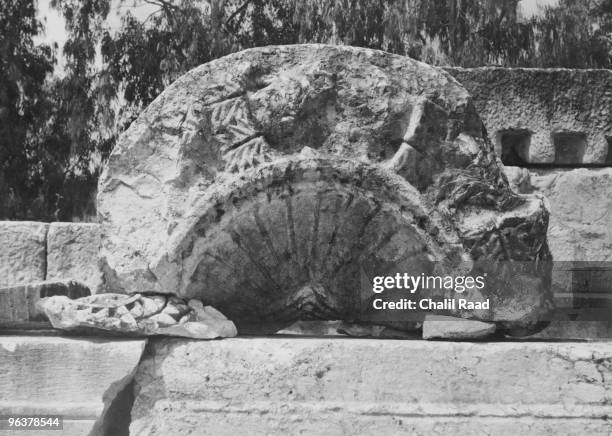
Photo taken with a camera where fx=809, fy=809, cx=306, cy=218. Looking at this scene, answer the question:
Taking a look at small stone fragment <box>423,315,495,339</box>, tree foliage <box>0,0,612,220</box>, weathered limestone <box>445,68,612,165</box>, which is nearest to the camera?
small stone fragment <box>423,315,495,339</box>

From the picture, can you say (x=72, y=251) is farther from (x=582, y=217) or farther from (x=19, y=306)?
(x=582, y=217)

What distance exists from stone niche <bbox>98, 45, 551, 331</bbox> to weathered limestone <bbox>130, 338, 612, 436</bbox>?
0.27 meters

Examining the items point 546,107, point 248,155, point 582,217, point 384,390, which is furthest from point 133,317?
point 546,107

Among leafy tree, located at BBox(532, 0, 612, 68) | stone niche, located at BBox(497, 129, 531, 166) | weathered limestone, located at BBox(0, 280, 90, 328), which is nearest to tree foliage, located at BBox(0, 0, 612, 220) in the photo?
leafy tree, located at BBox(532, 0, 612, 68)

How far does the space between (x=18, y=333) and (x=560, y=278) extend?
221 cm

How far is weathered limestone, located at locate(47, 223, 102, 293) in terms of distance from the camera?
11.2 feet

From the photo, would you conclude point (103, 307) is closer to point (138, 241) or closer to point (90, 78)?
point (138, 241)

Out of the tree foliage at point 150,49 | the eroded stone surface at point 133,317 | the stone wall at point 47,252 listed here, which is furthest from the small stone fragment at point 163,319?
the tree foliage at point 150,49

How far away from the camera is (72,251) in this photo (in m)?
3.43

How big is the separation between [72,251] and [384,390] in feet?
5.23

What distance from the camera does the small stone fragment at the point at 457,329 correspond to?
2.68 metres

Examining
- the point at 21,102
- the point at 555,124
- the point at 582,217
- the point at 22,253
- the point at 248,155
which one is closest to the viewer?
the point at 248,155

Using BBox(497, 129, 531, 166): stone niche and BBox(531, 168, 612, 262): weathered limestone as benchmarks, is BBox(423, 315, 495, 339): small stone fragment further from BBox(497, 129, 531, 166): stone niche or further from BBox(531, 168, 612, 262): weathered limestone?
BBox(497, 129, 531, 166): stone niche

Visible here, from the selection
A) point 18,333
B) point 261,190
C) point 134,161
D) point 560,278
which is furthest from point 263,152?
point 560,278
